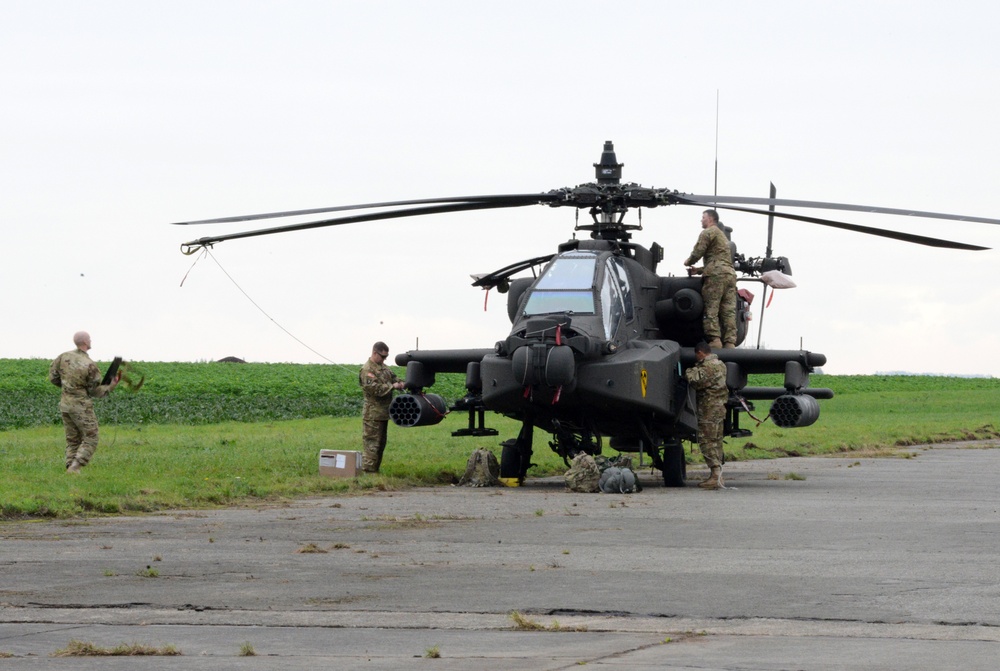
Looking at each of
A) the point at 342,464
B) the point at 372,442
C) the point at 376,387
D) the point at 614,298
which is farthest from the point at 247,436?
the point at 614,298

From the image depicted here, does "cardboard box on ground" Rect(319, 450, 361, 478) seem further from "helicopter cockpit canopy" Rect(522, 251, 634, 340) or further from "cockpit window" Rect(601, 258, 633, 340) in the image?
"cockpit window" Rect(601, 258, 633, 340)

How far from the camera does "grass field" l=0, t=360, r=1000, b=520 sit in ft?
54.4

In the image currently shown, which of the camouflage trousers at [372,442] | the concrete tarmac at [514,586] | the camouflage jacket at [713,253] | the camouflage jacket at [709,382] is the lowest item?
the concrete tarmac at [514,586]

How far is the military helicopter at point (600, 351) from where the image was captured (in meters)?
18.0

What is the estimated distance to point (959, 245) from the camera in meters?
17.5

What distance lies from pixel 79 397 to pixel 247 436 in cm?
1120

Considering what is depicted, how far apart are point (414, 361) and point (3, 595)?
40.5ft

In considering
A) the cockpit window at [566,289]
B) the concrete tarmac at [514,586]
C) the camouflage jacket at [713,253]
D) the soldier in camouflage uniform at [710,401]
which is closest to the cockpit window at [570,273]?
the cockpit window at [566,289]

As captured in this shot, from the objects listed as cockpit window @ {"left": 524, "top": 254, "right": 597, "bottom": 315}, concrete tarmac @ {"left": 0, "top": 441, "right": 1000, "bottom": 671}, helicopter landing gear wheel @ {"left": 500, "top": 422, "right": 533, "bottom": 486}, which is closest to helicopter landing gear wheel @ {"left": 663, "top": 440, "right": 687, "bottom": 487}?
helicopter landing gear wheel @ {"left": 500, "top": 422, "right": 533, "bottom": 486}

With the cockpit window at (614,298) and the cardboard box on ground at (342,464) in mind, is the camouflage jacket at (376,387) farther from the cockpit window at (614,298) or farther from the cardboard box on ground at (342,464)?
the cockpit window at (614,298)

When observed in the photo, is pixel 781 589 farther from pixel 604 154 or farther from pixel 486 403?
pixel 604 154

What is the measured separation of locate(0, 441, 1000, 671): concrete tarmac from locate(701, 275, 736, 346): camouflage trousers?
4467 millimetres

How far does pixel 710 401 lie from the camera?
1941cm

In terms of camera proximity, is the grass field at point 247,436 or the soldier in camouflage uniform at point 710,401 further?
A: the soldier in camouflage uniform at point 710,401
